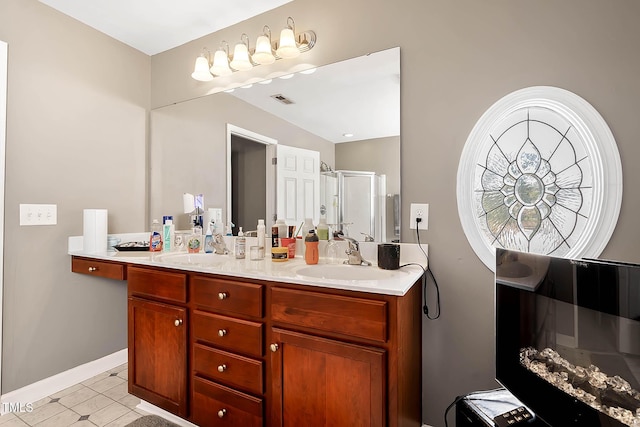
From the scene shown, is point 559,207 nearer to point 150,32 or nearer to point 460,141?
point 460,141

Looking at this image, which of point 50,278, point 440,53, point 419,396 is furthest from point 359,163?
point 50,278

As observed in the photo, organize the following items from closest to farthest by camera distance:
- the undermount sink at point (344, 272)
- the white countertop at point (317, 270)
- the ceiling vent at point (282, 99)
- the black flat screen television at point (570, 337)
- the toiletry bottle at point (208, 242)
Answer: the black flat screen television at point (570, 337) < the white countertop at point (317, 270) < the undermount sink at point (344, 272) < the ceiling vent at point (282, 99) < the toiletry bottle at point (208, 242)

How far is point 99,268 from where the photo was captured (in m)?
1.93

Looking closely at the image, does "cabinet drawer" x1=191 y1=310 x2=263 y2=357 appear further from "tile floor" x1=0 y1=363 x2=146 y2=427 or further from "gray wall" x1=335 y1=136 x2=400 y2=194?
"gray wall" x1=335 y1=136 x2=400 y2=194

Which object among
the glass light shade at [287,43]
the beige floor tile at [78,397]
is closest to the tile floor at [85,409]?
the beige floor tile at [78,397]

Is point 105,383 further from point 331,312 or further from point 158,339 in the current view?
point 331,312

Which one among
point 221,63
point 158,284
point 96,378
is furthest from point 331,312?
point 96,378

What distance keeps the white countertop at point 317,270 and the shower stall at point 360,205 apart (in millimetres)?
91

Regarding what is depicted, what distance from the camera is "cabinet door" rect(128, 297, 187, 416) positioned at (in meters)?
1.55

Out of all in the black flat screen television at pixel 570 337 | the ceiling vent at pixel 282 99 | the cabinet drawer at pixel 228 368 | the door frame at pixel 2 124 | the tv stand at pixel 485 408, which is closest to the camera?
the black flat screen television at pixel 570 337

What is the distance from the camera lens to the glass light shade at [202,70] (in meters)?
2.15

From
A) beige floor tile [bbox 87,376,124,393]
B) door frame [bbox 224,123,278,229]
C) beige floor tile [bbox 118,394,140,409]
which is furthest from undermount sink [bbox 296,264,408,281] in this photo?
beige floor tile [bbox 87,376,124,393]

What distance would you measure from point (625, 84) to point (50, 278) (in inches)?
124

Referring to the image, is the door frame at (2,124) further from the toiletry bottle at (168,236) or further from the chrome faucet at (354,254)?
the chrome faucet at (354,254)
